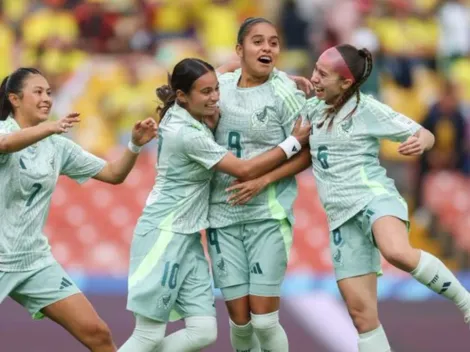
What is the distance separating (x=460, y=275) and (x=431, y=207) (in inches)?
42.3

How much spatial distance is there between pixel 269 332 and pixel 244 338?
0.21m

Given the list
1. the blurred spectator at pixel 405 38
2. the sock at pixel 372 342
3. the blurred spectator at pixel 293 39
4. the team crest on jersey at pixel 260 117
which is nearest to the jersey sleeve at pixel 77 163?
the team crest on jersey at pixel 260 117

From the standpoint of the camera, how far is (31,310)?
25.3 feet

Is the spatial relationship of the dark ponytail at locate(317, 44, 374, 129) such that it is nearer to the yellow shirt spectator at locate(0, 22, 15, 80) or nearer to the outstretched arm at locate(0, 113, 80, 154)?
the outstretched arm at locate(0, 113, 80, 154)

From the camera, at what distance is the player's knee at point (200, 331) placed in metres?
7.52

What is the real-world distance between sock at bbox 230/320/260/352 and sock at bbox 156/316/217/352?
0.26 metres

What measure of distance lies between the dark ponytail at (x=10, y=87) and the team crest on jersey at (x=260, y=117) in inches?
49.1

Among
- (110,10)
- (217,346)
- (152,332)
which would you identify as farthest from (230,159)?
(110,10)

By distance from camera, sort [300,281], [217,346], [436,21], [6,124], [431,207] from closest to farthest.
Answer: [6,124], [217,346], [300,281], [431,207], [436,21]

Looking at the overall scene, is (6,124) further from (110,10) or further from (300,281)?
(110,10)

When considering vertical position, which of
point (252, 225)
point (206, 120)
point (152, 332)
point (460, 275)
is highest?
point (206, 120)

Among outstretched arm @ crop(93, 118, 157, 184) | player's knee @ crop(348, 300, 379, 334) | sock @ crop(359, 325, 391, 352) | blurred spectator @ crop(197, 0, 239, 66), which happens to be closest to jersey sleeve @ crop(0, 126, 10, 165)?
outstretched arm @ crop(93, 118, 157, 184)

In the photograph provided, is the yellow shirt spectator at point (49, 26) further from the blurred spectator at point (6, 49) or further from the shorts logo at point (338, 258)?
the shorts logo at point (338, 258)

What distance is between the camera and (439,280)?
739 cm
